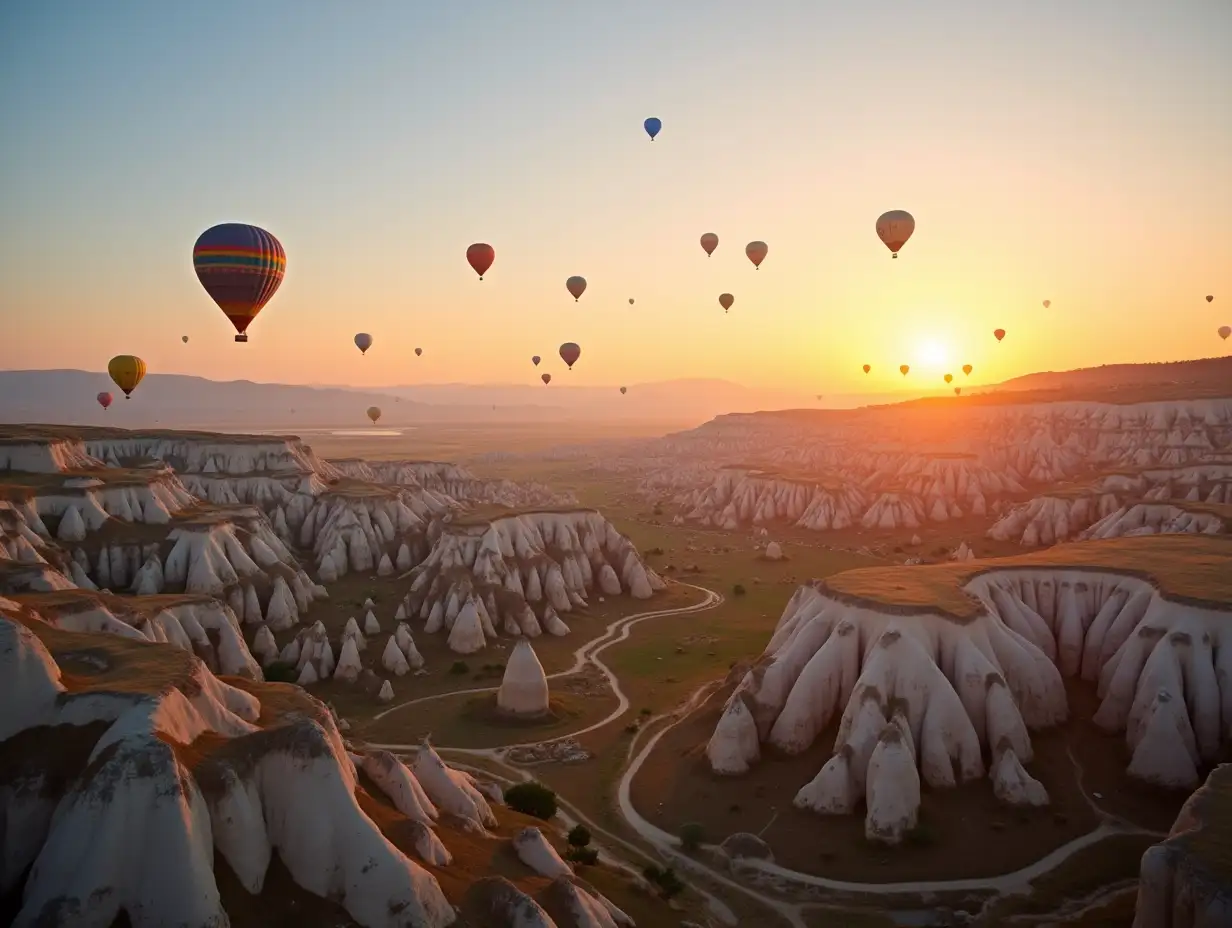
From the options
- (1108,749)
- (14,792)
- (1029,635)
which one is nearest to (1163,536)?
(1029,635)

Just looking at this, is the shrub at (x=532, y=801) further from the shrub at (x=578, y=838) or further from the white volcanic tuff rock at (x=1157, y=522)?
the white volcanic tuff rock at (x=1157, y=522)

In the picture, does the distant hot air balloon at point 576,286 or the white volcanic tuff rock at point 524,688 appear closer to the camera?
the white volcanic tuff rock at point 524,688

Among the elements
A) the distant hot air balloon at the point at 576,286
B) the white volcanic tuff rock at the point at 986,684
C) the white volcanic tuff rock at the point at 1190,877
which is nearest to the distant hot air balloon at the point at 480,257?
the distant hot air balloon at the point at 576,286

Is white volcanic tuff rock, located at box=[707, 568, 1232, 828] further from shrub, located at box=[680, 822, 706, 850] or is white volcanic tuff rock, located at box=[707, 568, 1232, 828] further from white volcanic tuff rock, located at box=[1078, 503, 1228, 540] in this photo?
white volcanic tuff rock, located at box=[1078, 503, 1228, 540]

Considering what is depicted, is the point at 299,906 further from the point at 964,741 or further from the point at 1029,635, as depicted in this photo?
the point at 1029,635

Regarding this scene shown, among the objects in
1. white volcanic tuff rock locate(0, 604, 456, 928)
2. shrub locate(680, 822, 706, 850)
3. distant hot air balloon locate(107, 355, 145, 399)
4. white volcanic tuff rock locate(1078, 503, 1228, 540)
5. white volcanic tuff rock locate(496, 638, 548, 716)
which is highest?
distant hot air balloon locate(107, 355, 145, 399)

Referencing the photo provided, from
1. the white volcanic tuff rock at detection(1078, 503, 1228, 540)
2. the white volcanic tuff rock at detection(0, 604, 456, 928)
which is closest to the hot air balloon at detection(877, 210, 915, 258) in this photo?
the white volcanic tuff rock at detection(1078, 503, 1228, 540)
